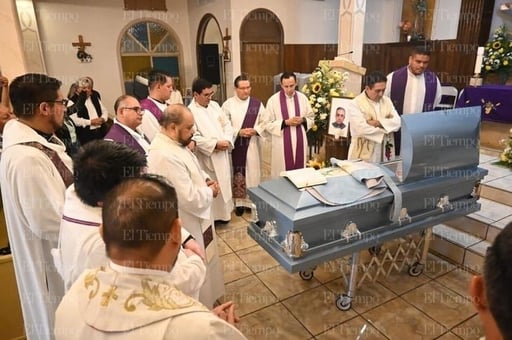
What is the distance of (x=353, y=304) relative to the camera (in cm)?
252

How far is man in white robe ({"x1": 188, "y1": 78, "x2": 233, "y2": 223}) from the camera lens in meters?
3.40

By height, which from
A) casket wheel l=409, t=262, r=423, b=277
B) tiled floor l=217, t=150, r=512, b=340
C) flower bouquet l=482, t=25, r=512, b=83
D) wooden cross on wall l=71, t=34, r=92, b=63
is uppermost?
wooden cross on wall l=71, t=34, r=92, b=63

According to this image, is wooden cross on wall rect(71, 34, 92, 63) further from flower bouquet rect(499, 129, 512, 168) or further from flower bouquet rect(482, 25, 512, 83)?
flower bouquet rect(499, 129, 512, 168)

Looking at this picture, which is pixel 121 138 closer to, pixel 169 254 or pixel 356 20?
pixel 169 254

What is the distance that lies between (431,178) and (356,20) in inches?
167

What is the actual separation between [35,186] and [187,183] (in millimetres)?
768

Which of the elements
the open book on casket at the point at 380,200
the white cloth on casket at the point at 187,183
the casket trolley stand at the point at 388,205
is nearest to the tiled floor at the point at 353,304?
the casket trolley stand at the point at 388,205

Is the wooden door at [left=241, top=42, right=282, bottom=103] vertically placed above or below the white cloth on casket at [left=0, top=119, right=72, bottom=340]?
above

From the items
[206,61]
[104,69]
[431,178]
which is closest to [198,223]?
[431,178]

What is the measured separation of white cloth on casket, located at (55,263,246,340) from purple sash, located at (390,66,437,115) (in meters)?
3.47

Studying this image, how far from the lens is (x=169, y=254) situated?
36.1 inches

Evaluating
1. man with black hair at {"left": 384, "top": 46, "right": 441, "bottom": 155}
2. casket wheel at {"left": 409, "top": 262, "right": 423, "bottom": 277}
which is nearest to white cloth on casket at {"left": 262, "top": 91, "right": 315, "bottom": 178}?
man with black hair at {"left": 384, "top": 46, "right": 441, "bottom": 155}

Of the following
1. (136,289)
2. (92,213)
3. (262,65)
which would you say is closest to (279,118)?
(92,213)

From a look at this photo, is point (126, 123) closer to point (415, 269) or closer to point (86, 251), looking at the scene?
point (86, 251)
